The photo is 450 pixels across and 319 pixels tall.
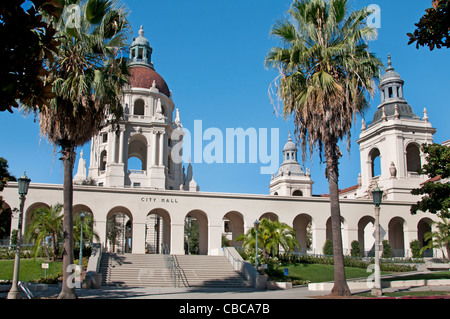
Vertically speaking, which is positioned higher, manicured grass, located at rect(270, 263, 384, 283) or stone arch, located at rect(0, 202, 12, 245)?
stone arch, located at rect(0, 202, 12, 245)

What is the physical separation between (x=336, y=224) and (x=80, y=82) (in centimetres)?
1134

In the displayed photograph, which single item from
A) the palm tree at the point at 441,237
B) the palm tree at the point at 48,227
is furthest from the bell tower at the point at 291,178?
the palm tree at the point at 48,227

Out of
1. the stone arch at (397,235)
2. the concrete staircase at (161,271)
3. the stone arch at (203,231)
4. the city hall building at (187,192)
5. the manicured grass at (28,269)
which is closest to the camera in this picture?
the manicured grass at (28,269)

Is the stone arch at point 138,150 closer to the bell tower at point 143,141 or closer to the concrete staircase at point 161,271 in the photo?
the bell tower at point 143,141

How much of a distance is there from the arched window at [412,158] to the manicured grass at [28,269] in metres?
38.6

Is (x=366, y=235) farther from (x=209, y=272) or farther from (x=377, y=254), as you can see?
(x=377, y=254)

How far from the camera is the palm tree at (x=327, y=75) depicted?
63.4ft

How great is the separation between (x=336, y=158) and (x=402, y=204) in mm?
26381

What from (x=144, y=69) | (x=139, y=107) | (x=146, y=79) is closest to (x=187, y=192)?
(x=139, y=107)

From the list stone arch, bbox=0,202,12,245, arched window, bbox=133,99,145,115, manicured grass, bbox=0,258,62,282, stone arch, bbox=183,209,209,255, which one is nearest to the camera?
manicured grass, bbox=0,258,62,282

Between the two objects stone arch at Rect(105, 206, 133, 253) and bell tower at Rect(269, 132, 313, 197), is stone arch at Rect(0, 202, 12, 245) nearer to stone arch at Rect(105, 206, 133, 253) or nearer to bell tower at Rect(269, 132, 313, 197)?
stone arch at Rect(105, 206, 133, 253)

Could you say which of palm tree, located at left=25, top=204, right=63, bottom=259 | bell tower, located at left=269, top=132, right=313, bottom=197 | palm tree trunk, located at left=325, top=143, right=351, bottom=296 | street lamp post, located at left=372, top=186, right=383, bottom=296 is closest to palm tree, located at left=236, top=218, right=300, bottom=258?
street lamp post, located at left=372, top=186, right=383, bottom=296

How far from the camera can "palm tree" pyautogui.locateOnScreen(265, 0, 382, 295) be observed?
63.4 ft
